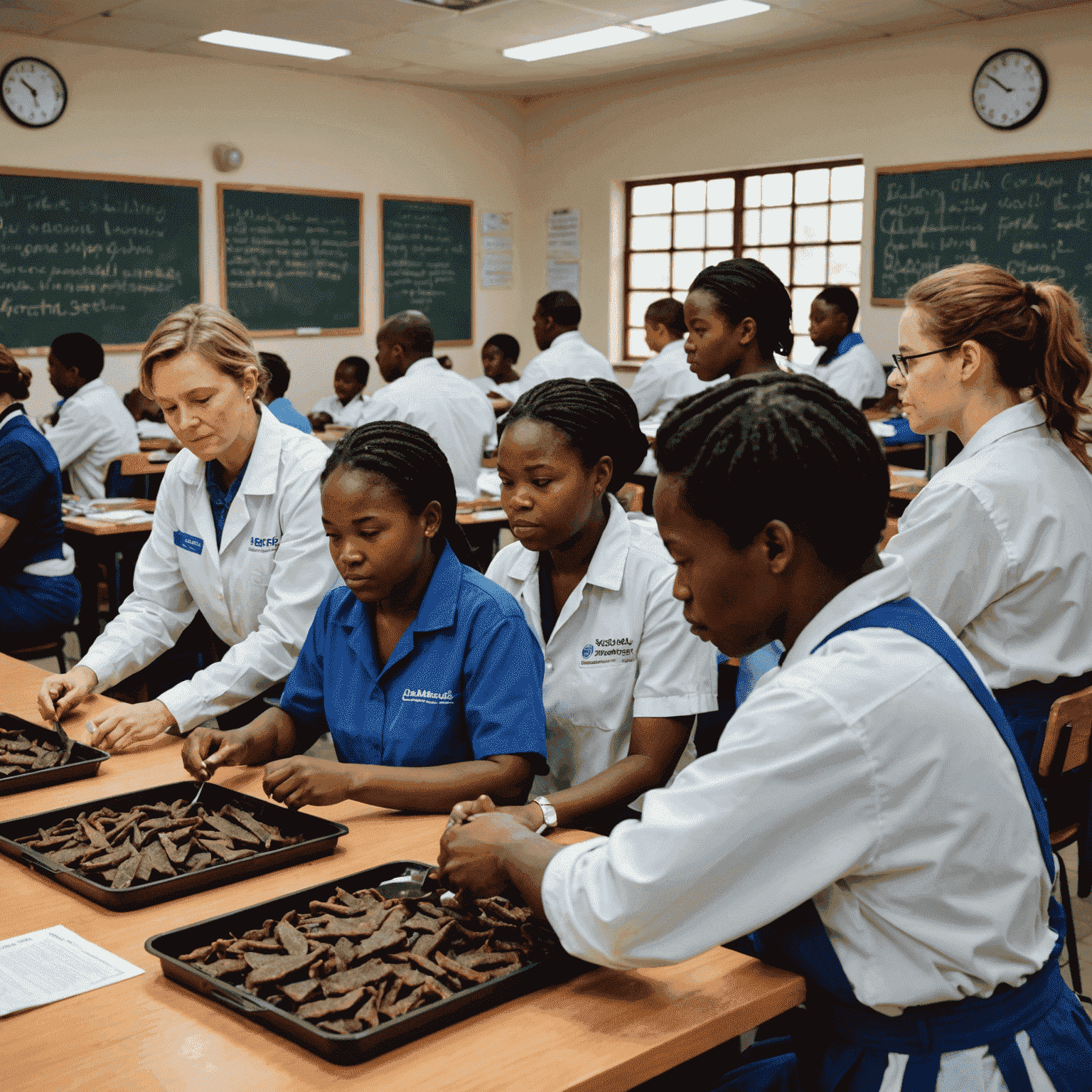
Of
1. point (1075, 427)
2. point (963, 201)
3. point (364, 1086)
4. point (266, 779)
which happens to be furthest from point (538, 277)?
point (364, 1086)

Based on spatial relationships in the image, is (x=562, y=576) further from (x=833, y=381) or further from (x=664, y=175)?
(x=664, y=175)

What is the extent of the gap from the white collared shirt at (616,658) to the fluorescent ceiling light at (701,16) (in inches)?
186

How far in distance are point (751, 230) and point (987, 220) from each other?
1649mm

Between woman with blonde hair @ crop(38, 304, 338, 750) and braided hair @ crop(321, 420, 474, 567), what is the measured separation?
0.50 m

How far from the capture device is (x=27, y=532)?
11.5ft

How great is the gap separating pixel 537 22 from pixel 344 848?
563 cm

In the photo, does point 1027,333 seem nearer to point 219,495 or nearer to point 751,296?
point 751,296

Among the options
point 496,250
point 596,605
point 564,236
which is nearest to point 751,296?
point 596,605

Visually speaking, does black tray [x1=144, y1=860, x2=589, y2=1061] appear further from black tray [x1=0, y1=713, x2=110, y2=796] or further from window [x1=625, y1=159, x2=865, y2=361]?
window [x1=625, y1=159, x2=865, y2=361]

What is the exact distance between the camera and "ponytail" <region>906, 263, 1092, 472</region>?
87.8 inches

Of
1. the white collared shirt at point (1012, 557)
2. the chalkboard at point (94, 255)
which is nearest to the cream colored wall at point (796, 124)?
the chalkboard at point (94, 255)

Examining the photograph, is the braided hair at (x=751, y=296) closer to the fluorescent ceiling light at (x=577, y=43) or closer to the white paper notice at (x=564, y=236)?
the fluorescent ceiling light at (x=577, y=43)

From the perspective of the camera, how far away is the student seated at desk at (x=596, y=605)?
1.88 metres

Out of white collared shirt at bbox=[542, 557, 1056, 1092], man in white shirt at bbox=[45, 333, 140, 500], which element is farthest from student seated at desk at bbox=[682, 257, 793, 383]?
man in white shirt at bbox=[45, 333, 140, 500]
